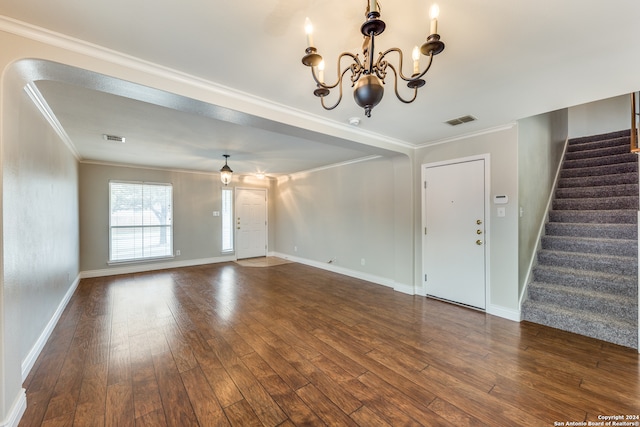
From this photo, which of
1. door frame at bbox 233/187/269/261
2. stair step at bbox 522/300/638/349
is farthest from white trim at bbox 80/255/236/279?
stair step at bbox 522/300/638/349

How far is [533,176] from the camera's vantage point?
11.8 feet

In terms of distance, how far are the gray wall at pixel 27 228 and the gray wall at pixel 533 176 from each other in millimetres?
4727

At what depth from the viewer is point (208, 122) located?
320cm

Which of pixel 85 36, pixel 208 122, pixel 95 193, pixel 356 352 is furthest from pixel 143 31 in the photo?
pixel 95 193

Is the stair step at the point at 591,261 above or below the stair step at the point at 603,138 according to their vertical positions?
below

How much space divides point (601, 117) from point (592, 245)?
3.78 metres

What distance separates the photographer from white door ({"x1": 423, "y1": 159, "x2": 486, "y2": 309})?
3582 millimetres

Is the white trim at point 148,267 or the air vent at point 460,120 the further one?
the white trim at point 148,267

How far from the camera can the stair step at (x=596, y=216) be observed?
11.4 ft

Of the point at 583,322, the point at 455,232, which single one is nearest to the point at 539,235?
the point at 455,232

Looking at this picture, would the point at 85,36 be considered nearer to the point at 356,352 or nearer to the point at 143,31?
the point at 143,31

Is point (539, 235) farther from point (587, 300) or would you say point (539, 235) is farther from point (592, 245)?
point (587, 300)

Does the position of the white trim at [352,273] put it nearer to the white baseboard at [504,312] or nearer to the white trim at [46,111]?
the white baseboard at [504,312]

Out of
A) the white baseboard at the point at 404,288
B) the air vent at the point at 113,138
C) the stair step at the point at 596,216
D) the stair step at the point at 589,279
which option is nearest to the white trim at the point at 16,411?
the air vent at the point at 113,138
